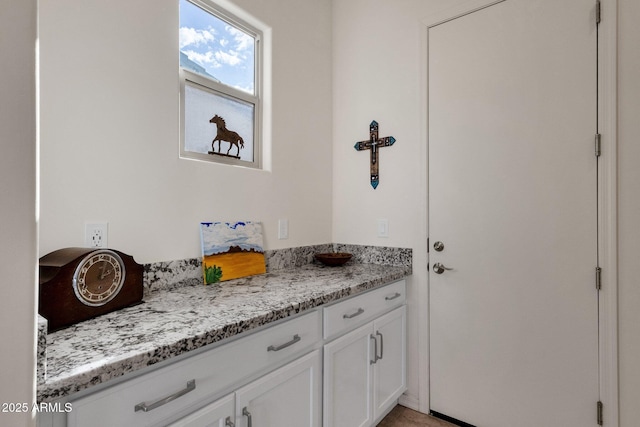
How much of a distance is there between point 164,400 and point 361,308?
3.27 feet

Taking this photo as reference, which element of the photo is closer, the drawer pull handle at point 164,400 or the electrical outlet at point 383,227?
the drawer pull handle at point 164,400

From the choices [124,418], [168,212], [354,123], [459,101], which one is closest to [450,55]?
[459,101]

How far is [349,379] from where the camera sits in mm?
1523

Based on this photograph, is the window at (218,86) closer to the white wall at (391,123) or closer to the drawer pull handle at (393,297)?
the white wall at (391,123)

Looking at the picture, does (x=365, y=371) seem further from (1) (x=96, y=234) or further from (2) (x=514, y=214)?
(1) (x=96, y=234)

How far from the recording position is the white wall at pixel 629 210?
140cm

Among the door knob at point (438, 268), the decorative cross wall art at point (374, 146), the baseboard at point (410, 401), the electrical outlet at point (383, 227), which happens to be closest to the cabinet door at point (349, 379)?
the baseboard at point (410, 401)

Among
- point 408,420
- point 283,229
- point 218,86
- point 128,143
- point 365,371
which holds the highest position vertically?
point 218,86

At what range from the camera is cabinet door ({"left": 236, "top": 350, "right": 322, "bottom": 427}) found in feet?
3.41

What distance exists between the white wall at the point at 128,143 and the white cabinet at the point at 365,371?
29.7 inches

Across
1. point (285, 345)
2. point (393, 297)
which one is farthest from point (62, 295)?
point (393, 297)

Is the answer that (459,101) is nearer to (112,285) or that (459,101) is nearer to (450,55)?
(450,55)

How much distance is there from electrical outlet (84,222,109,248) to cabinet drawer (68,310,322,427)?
2.11 feet

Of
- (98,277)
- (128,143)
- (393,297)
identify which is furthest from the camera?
(393,297)
